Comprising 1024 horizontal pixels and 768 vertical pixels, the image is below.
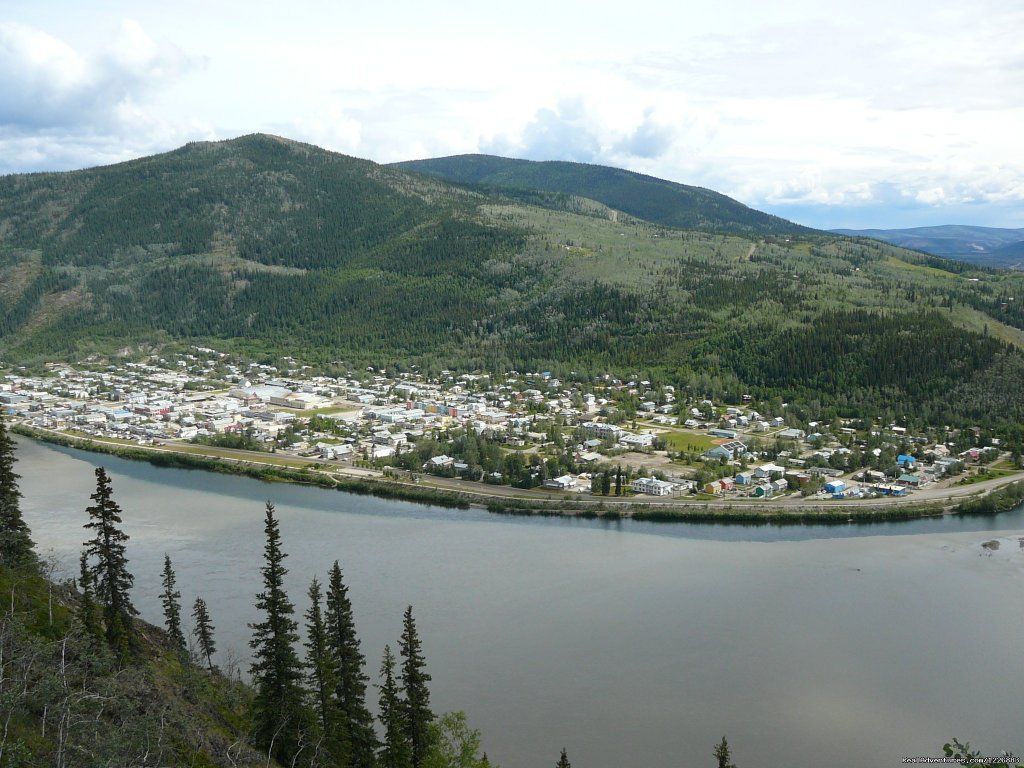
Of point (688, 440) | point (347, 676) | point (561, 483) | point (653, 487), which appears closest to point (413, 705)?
point (347, 676)

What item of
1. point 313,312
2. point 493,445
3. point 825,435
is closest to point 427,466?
point 493,445

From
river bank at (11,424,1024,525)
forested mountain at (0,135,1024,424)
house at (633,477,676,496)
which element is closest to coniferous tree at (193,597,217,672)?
river bank at (11,424,1024,525)

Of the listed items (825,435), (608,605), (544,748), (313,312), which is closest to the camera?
(544,748)

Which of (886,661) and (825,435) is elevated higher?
(825,435)

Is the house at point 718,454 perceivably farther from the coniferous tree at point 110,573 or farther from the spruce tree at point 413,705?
the coniferous tree at point 110,573

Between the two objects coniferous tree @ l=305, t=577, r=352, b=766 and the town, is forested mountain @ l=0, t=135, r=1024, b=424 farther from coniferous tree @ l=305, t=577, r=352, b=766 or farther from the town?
coniferous tree @ l=305, t=577, r=352, b=766

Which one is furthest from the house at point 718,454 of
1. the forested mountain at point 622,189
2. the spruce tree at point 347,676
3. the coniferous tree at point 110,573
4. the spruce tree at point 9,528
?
the forested mountain at point 622,189

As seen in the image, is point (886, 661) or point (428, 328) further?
point (428, 328)

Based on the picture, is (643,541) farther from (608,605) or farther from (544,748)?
(544,748)
